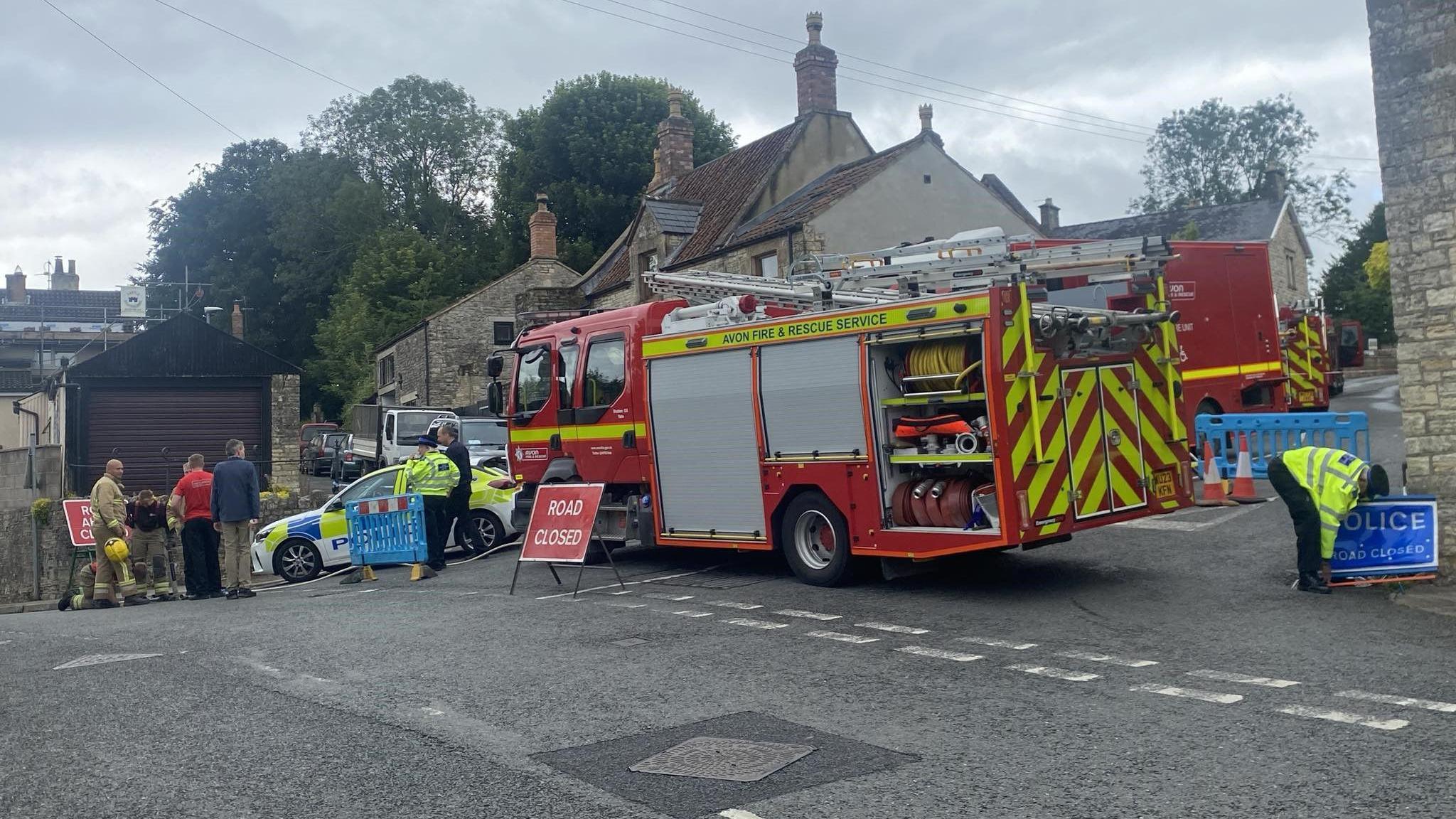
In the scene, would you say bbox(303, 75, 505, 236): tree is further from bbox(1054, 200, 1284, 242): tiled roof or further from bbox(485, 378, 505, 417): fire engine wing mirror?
bbox(485, 378, 505, 417): fire engine wing mirror

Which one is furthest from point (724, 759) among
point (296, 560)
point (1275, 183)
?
point (1275, 183)

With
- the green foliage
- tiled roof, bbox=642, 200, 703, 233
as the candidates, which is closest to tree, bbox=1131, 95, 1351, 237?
the green foliage

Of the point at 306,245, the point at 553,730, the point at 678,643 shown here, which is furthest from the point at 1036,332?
the point at 306,245

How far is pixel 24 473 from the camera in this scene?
29.1 m

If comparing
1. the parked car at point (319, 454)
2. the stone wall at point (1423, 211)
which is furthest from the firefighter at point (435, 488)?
the parked car at point (319, 454)

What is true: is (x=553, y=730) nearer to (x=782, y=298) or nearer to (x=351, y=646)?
(x=351, y=646)

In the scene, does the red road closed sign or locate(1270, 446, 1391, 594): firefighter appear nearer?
locate(1270, 446, 1391, 594): firefighter

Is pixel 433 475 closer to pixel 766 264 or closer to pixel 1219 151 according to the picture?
pixel 766 264

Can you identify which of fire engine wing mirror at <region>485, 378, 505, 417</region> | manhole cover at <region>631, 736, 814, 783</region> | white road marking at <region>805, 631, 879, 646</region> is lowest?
manhole cover at <region>631, 736, 814, 783</region>

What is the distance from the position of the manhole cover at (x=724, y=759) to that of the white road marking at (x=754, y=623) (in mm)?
3506

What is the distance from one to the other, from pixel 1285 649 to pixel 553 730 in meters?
4.80

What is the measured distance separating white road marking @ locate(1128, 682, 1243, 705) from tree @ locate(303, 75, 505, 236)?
5942cm

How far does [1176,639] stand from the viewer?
Answer: 8.61 m

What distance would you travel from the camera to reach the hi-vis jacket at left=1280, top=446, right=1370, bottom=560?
10.1 m
